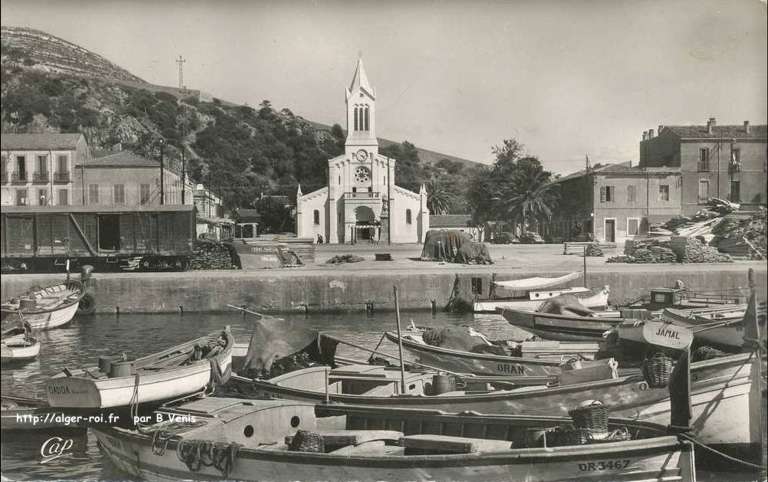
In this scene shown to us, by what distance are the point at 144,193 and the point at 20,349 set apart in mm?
12311

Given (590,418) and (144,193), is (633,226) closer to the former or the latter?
(144,193)

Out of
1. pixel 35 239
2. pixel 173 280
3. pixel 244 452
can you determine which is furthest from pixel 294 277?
pixel 244 452

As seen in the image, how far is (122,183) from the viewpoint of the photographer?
24469 millimetres

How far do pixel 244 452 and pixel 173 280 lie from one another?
15230mm

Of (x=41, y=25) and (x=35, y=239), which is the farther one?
(x=35, y=239)

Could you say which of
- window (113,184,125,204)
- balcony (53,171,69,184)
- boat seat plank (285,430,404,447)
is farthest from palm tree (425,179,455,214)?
boat seat plank (285,430,404,447)

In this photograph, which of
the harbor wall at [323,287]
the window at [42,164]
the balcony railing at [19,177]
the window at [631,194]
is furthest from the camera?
the window at [631,194]

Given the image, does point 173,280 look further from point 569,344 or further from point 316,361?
point 569,344

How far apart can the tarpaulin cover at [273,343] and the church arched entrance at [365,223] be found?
33.5 metres

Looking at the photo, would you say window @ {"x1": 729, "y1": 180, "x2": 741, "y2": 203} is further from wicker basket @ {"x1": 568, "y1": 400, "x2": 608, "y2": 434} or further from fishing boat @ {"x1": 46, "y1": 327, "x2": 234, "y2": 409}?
wicker basket @ {"x1": 568, "y1": 400, "x2": 608, "y2": 434}

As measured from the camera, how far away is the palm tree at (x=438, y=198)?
66.1 meters

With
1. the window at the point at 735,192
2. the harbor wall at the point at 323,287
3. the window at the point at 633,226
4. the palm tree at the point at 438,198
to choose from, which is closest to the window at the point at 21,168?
the harbor wall at the point at 323,287

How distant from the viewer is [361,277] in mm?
22859

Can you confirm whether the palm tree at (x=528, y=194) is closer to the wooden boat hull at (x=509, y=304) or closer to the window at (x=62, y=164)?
the wooden boat hull at (x=509, y=304)
